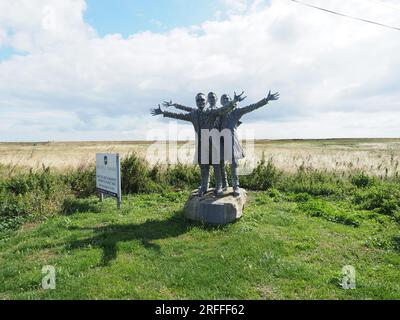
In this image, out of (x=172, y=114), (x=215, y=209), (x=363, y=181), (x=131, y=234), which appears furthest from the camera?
(x=363, y=181)

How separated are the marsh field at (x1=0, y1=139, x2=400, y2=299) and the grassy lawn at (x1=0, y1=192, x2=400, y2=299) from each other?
2cm

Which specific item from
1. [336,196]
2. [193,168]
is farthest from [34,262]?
[336,196]

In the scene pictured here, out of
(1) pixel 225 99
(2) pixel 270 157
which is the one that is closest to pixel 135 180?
(1) pixel 225 99

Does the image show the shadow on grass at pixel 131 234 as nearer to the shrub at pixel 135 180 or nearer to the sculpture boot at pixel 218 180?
the sculpture boot at pixel 218 180

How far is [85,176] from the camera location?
41.8 ft

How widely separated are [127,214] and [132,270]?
383 cm

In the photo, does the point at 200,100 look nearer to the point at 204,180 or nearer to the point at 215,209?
the point at 204,180

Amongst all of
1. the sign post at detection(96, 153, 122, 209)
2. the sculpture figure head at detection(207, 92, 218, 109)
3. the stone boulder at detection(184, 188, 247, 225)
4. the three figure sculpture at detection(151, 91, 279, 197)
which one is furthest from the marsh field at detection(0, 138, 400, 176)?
the stone boulder at detection(184, 188, 247, 225)

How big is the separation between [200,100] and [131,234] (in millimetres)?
3401

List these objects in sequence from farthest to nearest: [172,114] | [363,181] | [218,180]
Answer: [363,181] → [218,180] → [172,114]

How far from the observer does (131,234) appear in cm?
715

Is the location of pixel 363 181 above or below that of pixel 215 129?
below

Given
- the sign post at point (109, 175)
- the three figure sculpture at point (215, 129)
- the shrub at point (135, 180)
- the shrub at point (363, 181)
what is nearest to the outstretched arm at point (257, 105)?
the three figure sculpture at point (215, 129)
